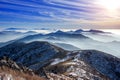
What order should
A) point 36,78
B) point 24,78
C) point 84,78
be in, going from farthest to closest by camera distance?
point 84,78 < point 36,78 < point 24,78

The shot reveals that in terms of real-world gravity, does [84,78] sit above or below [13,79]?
below

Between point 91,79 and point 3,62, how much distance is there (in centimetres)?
9948

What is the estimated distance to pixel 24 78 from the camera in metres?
96.1

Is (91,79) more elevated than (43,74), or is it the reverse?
(43,74)

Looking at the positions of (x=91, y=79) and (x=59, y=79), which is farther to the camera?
(x=91, y=79)

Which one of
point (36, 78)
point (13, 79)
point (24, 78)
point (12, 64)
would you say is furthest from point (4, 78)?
point (12, 64)

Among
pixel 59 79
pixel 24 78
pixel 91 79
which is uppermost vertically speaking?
pixel 24 78

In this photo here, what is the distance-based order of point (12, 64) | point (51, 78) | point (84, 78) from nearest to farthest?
point (12, 64), point (51, 78), point (84, 78)

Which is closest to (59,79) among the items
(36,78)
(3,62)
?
(36,78)

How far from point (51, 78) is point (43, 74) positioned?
5.05m

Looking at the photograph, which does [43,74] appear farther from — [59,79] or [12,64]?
[12,64]

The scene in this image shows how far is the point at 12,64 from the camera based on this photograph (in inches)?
4678

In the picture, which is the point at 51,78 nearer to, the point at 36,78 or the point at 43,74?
the point at 43,74

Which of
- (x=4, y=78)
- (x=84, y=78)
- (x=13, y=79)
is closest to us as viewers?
(x=4, y=78)
